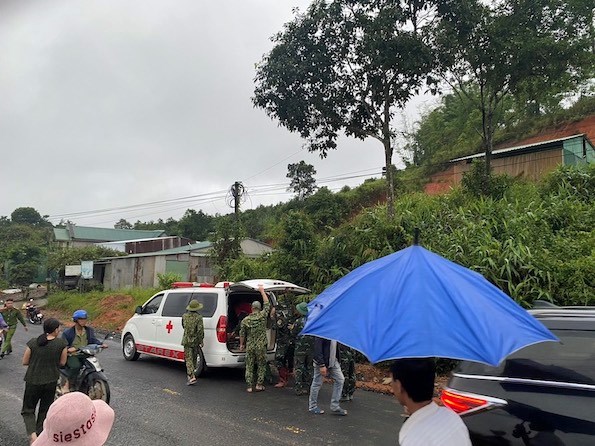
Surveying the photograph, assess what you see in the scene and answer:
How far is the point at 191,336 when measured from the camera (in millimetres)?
8742

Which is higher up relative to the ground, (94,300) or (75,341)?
(75,341)

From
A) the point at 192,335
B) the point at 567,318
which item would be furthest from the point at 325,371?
the point at 567,318

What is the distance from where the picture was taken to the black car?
2947 mm

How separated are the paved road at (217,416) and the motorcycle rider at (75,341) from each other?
79 centimetres

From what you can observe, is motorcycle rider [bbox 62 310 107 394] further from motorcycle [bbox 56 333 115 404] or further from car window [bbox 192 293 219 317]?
car window [bbox 192 293 219 317]

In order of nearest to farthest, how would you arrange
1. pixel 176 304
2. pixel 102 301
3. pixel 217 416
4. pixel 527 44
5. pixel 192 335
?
pixel 217 416 < pixel 192 335 < pixel 176 304 < pixel 527 44 < pixel 102 301

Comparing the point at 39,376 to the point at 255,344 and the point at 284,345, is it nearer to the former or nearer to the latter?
the point at 255,344

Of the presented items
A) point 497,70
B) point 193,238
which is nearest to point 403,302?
point 497,70

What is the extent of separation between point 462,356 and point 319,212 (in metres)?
30.9

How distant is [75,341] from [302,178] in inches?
1417

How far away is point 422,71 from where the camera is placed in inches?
493

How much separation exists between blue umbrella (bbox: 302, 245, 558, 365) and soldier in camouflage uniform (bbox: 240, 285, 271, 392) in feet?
19.6

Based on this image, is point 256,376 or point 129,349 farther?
point 129,349

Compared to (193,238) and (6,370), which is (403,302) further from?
(193,238)
